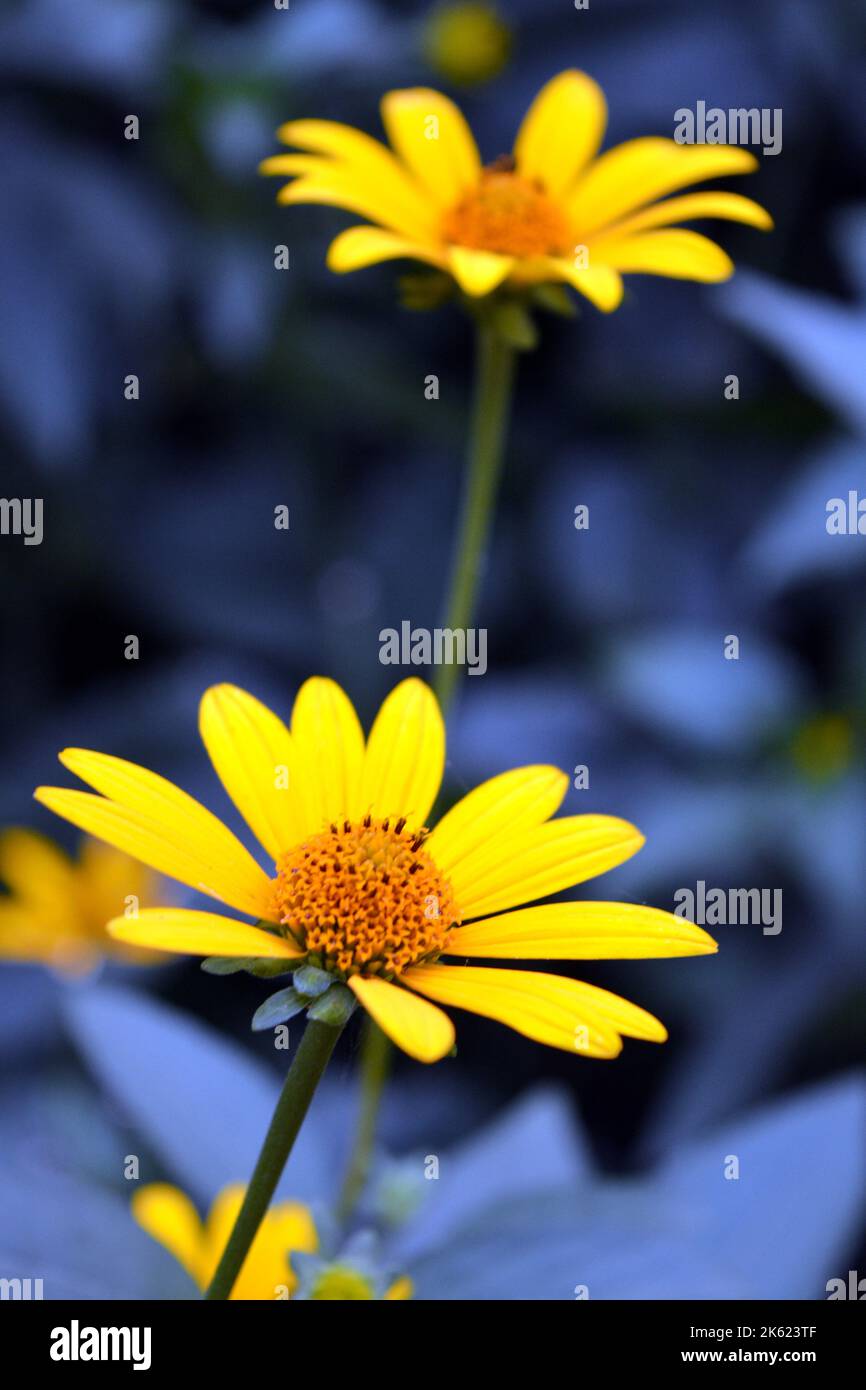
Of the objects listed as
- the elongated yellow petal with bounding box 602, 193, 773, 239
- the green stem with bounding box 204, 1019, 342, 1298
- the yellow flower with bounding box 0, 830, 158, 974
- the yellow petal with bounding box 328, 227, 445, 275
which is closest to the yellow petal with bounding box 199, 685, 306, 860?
the green stem with bounding box 204, 1019, 342, 1298

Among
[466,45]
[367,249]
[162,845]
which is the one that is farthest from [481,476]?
[466,45]

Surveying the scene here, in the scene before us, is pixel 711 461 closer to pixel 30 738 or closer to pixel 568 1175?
pixel 30 738

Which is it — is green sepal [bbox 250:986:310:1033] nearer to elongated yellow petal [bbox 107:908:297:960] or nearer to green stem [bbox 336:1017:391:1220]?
elongated yellow petal [bbox 107:908:297:960]

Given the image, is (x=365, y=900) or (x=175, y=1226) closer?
(x=365, y=900)

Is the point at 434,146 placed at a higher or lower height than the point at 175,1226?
higher

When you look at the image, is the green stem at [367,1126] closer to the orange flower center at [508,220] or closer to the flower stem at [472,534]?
the flower stem at [472,534]

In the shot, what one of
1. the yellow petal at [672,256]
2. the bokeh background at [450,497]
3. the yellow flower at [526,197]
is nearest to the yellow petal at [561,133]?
the yellow flower at [526,197]

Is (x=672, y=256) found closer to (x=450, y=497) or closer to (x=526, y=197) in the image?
(x=526, y=197)
